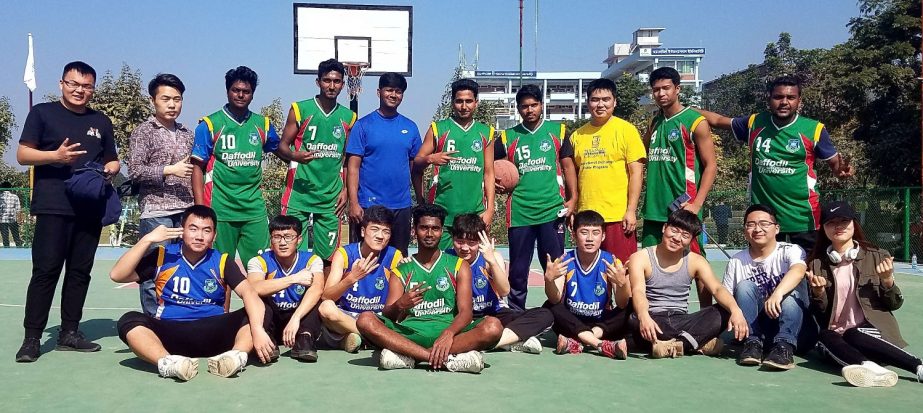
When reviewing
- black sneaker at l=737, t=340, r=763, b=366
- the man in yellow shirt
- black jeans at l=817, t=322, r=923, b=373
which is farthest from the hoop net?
black jeans at l=817, t=322, r=923, b=373

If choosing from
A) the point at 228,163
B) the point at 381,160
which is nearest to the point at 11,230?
the point at 228,163

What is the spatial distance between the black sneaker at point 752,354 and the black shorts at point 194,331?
2.96m

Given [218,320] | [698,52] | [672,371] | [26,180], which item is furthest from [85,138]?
[698,52]

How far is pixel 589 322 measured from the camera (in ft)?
17.0

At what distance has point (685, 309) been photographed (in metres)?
5.05

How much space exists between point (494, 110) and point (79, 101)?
17.0 metres

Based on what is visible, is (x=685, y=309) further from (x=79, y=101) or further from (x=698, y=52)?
(x=698, y=52)

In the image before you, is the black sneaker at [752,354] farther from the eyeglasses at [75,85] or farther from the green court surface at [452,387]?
the eyeglasses at [75,85]

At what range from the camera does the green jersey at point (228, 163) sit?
5.51m

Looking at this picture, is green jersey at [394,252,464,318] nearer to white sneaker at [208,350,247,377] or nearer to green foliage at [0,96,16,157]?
white sneaker at [208,350,247,377]

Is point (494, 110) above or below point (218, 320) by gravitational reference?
above

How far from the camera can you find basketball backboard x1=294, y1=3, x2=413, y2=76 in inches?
441

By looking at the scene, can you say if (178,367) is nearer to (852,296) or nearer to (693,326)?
(693,326)

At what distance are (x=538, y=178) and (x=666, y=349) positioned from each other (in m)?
1.64
